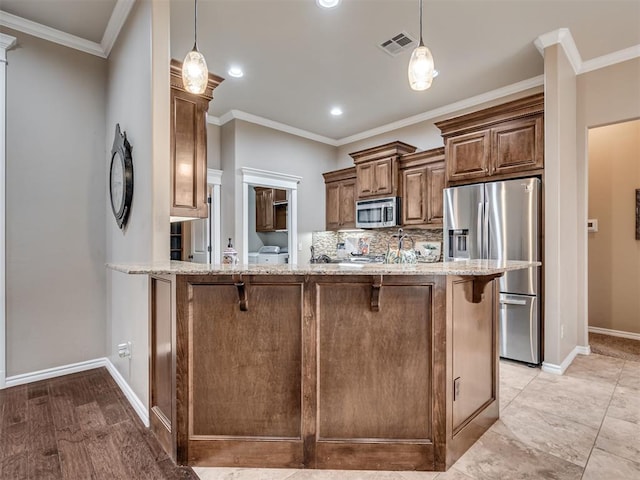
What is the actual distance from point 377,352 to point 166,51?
232cm

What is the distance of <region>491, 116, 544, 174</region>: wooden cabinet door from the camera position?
328 cm

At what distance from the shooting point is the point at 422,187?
4.71 metres

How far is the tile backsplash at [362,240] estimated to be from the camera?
5051 mm

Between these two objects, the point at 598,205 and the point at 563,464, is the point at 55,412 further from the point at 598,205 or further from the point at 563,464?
the point at 598,205

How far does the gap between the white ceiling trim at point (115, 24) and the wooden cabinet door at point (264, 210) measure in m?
4.02

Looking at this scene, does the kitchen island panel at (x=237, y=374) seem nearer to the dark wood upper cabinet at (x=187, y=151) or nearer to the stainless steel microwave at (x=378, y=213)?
the dark wood upper cabinet at (x=187, y=151)

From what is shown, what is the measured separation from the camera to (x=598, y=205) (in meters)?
4.45

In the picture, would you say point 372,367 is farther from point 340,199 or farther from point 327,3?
point 340,199

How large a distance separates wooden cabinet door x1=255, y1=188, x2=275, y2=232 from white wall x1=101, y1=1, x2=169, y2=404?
4.19m

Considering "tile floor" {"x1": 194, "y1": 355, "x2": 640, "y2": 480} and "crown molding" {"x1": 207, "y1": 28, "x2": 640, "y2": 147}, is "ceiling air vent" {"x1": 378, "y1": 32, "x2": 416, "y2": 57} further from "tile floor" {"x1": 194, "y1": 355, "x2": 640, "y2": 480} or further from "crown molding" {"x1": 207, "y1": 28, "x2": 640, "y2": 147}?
"tile floor" {"x1": 194, "y1": 355, "x2": 640, "y2": 480}

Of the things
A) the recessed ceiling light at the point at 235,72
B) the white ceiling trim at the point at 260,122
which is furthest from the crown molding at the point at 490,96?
the recessed ceiling light at the point at 235,72

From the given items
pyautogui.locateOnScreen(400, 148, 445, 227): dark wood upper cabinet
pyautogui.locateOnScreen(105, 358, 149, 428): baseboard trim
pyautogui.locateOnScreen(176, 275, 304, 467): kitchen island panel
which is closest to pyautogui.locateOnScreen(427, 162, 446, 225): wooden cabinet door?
pyautogui.locateOnScreen(400, 148, 445, 227): dark wood upper cabinet

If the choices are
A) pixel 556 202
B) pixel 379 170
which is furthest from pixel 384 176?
pixel 556 202

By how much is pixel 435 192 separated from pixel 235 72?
2871mm
